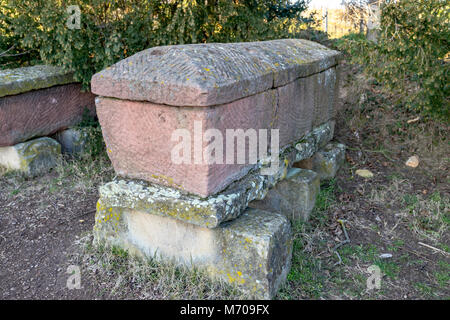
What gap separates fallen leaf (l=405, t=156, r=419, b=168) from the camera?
13.7 feet

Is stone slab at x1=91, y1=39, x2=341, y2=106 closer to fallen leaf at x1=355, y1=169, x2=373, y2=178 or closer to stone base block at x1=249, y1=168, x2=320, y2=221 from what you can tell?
stone base block at x1=249, y1=168, x2=320, y2=221

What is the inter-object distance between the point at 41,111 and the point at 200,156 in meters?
2.69

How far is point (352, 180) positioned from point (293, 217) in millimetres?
1037

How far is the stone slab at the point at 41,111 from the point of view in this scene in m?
3.98

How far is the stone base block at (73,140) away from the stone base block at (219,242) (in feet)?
6.22

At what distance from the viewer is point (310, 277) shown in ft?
8.68

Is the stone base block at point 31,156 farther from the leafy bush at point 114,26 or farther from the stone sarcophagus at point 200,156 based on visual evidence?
the stone sarcophagus at point 200,156

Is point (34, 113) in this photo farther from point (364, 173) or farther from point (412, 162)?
point (412, 162)

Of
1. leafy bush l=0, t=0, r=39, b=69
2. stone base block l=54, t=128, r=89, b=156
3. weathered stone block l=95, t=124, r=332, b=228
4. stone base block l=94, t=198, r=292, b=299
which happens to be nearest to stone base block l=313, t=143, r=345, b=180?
weathered stone block l=95, t=124, r=332, b=228

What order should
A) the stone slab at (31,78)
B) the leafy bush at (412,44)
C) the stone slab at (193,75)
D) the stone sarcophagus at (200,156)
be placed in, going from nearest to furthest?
the stone slab at (193,75)
the stone sarcophagus at (200,156)
the leafy bush at (412,44)
the stone slab at (31,78)

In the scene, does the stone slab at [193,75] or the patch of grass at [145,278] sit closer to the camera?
the stone slab at [193,75]

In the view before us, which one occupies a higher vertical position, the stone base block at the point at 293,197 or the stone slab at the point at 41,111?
the stone slab at the point at 41,111

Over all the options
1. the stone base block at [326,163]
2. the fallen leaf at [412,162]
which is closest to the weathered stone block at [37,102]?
the stone base block at [326,163]

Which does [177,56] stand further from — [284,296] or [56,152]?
[56,152]
